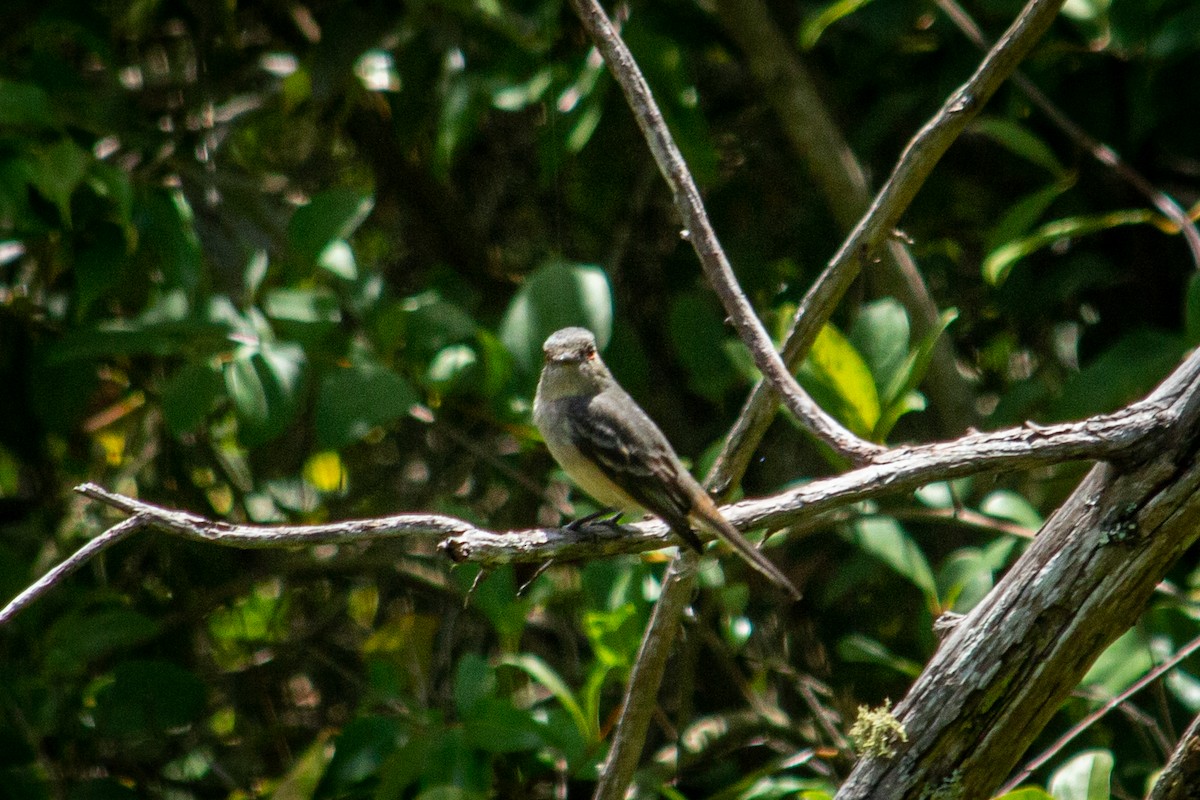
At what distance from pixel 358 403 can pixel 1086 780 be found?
2.48 metres

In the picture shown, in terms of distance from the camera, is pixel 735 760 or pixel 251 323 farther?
pixel 735 760

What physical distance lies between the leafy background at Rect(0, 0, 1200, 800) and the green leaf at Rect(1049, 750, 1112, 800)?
22 mm

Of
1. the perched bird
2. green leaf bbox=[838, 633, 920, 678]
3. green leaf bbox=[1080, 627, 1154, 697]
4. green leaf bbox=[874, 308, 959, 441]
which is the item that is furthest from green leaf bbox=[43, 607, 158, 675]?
green leaf bbox=[1080, 627, 1154, 697]

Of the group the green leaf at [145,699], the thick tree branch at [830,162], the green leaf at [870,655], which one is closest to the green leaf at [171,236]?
the green leaf at [145,699]

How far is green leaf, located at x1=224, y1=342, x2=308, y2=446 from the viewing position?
4.20 meters

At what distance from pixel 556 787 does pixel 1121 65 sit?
3839 millimetres

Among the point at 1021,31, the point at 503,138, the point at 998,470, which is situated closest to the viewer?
the point at 998,470

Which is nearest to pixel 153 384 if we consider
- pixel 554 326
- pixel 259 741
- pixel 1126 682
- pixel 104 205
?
pixel 104 205

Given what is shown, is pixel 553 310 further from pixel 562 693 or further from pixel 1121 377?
pixel 1121 377

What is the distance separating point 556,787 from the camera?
17.3 ft

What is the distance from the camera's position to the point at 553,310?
4.32m

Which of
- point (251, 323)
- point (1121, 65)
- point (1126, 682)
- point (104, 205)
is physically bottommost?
point (1126, 682)

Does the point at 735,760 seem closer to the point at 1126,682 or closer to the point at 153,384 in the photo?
the point at 1126,682

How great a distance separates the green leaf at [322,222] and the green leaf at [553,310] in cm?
67
